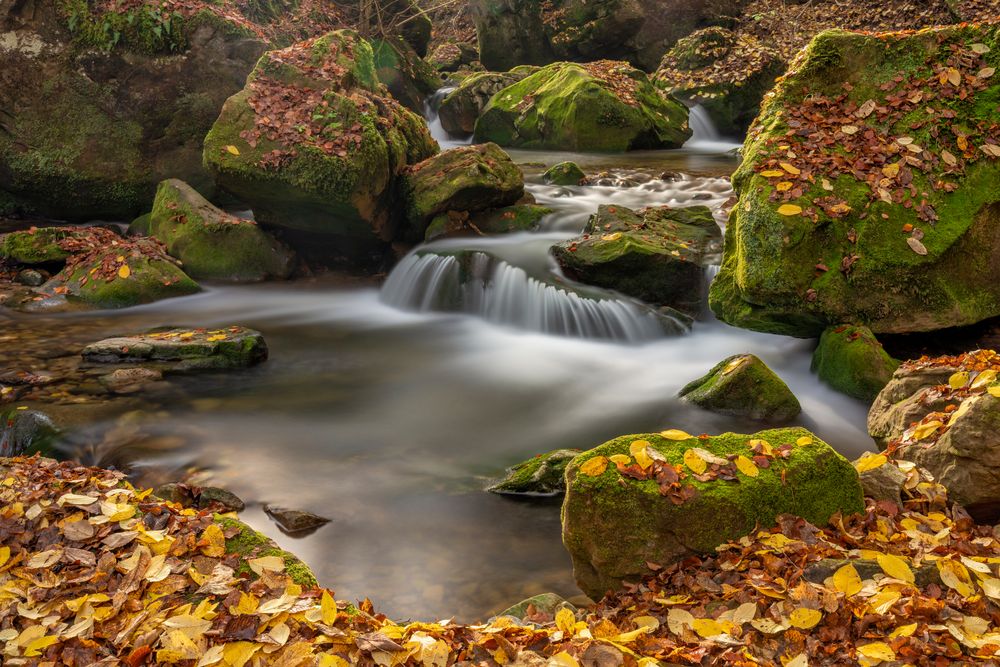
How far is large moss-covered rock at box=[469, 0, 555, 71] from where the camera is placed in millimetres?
22219

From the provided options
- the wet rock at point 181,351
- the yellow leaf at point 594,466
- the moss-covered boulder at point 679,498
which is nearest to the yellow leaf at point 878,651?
the moss-covered boulder at point 679,498

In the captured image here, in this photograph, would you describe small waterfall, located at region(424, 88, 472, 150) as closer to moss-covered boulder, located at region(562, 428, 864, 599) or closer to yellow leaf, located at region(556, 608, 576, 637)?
moss-covered boulder, located at region(562, 428, 864, 599)

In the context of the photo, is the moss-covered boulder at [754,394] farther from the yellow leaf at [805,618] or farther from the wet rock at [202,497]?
the wet rock at [202,497]

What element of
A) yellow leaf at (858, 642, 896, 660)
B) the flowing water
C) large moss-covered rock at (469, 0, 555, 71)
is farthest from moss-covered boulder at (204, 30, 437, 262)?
large moss-covered rock at (469, 0, 555, 71)

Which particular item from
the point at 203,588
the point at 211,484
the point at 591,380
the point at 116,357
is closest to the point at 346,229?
the point at 116,357

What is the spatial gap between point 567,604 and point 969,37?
21.0 feet

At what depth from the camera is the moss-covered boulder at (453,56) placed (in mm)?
24656

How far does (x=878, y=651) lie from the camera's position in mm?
2492

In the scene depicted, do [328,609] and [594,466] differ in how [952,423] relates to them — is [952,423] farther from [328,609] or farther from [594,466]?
[328,609]

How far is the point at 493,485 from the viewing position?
506cm

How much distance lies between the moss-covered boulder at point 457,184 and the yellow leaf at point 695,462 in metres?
7.32

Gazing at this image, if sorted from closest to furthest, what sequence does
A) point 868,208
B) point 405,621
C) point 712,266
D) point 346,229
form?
point 405,621 → point 868,208 → point 712,266 → point 346,229

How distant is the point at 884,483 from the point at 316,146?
7769 millimetres

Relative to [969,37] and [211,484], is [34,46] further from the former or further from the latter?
[969,37]
